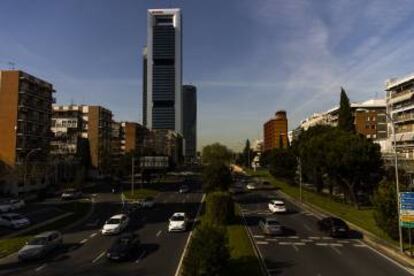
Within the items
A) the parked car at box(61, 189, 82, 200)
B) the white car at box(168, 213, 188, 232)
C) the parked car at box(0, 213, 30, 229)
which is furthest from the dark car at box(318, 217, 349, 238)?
the parked car at box(61, 189, 82, 200)

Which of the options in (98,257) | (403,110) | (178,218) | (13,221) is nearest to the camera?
(98,257)

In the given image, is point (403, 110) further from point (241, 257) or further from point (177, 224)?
point (241, 257)

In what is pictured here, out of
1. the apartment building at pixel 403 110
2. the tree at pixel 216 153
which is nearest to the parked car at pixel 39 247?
the apartment building at pixel 403 110

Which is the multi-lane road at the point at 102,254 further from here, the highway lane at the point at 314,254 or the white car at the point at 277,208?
the white car at the point at 277,208

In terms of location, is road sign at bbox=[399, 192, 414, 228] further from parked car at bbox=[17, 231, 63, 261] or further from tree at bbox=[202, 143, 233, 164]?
tree at bbox=[202, 143, 233, 164]

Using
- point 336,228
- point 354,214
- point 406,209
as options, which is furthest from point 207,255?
point 354,214

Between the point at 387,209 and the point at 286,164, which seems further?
the point at 286,164

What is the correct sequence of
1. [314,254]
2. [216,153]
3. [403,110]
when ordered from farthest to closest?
[216,153] < [403,110] < [314,254]

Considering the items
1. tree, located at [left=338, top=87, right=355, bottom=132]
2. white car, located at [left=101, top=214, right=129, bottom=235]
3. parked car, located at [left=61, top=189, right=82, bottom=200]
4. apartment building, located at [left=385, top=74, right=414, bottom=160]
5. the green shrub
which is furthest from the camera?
apartment building, located at [left=385, top=74, right=414, bottom=160]
